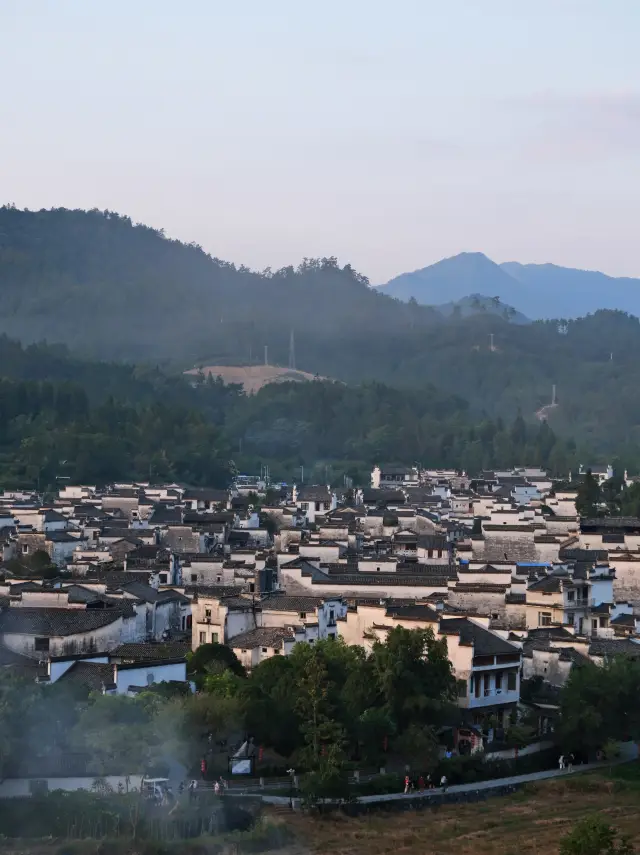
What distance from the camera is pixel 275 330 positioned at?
12281 cm

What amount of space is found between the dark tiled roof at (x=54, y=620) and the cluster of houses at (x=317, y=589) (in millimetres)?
31

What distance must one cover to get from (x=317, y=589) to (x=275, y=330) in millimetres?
97152

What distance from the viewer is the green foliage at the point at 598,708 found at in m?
19.4

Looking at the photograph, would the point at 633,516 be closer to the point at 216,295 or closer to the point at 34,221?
the point at 216,295

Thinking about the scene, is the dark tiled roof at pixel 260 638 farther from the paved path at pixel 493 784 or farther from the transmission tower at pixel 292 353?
the transmission tower at pixel 292 353

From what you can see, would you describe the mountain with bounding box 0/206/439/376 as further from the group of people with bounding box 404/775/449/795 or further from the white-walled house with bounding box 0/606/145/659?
the group of people with bounding box 404/775/449/795

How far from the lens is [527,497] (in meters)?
45.5

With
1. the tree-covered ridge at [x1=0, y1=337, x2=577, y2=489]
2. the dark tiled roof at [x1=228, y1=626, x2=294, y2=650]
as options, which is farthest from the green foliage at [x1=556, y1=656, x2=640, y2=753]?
the tree-covered ridge at [x1=0, y1=337, x2=577, y2=489]

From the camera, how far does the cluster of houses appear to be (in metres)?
20.4

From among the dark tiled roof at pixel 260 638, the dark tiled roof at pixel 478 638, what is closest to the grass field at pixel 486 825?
the dark tiled roof at pixel 478 638

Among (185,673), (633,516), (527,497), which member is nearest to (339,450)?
(527,497)

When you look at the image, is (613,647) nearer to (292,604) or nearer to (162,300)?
(292,604)

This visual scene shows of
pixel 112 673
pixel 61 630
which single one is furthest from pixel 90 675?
pixel 61 630

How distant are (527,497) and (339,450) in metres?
24.1
